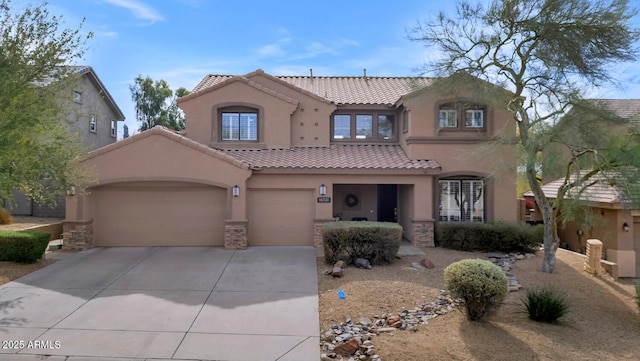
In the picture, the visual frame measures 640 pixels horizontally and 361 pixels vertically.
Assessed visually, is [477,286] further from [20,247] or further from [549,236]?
[20,247]

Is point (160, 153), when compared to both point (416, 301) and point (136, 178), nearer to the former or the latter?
point (136, 178)

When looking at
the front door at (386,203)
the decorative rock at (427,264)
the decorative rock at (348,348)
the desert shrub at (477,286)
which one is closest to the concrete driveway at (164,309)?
the decorative rock at (348,348)

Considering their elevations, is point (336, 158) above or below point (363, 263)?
above

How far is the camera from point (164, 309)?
8.49 meters

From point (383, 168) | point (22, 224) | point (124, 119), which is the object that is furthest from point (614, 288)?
point (124, 119)

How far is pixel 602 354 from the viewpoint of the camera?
6.92m

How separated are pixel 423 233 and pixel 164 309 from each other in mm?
9819

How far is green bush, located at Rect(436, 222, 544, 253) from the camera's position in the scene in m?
14.1

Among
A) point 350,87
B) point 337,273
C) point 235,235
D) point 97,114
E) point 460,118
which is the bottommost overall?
point 337,273

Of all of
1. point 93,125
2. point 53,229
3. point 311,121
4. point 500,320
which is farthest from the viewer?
point 93,125

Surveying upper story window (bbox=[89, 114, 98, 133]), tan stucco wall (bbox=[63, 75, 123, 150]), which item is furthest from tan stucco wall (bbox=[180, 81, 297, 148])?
upper story window (bbox=[89, 114, 98, 133])

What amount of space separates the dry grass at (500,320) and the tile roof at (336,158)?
429 cm

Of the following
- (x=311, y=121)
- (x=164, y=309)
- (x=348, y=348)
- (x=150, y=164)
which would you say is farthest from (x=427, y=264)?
(x=150, y=164)

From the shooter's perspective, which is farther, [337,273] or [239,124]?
[239,124]
